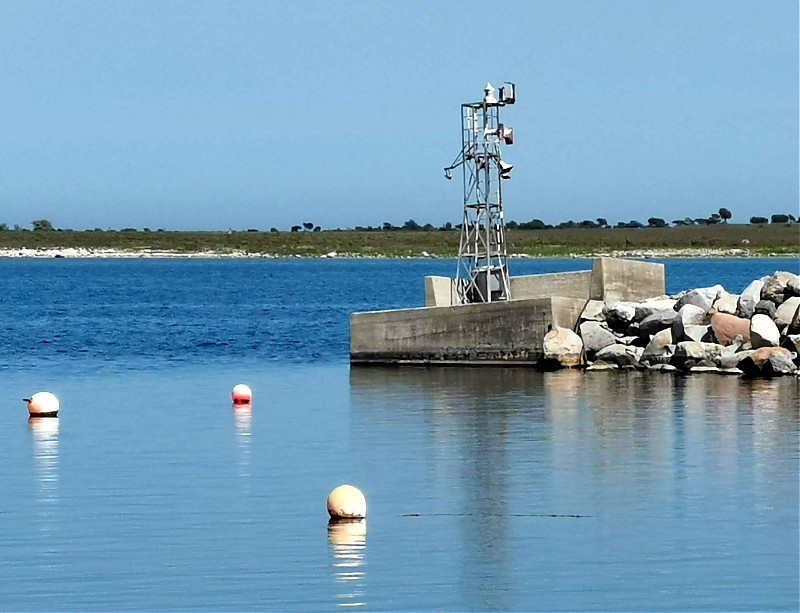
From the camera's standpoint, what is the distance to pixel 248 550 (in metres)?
14.0

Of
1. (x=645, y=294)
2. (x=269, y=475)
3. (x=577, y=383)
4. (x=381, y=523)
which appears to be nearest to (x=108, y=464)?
(x=269, y=475)

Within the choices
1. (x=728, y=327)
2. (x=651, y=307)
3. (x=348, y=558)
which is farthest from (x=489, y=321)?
(x=348, y=558)

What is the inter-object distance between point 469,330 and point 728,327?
5214mm

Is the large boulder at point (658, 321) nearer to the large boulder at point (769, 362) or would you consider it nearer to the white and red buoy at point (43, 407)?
the large boulder at point (769, 362)

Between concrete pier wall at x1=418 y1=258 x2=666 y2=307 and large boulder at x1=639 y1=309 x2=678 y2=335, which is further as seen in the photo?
concrete pier wall at x1=418 y1=258 x2=666 y2=307

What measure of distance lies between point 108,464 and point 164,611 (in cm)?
742

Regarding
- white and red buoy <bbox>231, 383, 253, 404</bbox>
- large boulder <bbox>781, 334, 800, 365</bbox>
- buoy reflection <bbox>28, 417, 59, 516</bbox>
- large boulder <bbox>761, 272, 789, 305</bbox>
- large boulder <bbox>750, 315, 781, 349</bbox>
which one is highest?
large boulder <bbox>761, 272, 789, 305</bbox>

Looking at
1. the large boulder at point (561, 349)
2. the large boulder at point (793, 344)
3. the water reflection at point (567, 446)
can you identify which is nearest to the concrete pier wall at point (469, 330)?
the large boulder at point (561, 349)

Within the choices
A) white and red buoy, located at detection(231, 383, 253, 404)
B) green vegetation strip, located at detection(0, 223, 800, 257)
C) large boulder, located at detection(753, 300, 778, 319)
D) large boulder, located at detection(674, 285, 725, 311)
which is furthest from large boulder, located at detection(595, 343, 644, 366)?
green vegetation strip, located at detection(0, 223, 800, 257)

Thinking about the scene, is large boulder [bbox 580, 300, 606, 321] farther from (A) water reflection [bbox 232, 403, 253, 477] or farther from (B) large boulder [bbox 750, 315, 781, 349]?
(A) water reflection [bbox 232, 403, 253, 477]

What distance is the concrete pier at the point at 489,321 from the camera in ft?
101

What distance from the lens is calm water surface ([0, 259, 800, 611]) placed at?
501 inches

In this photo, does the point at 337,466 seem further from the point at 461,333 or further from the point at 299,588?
the point at 461,333

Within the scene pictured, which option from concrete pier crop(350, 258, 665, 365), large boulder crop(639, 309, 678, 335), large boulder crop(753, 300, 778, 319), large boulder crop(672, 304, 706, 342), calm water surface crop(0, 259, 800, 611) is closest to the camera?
calm water surface crop(0, 259, 800, 611)
